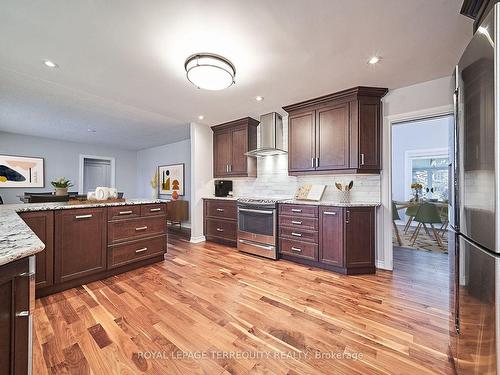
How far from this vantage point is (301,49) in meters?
1.85

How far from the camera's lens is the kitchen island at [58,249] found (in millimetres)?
683

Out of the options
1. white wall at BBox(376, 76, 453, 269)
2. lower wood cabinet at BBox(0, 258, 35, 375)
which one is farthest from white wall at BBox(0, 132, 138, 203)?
white wall at BBox(376, 76, 453, 269)

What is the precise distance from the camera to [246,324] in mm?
1591

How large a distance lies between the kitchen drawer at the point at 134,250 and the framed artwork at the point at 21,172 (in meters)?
4.79

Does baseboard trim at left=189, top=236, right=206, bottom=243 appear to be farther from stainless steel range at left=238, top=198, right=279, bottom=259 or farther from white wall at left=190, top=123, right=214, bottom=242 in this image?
stainless steel range at left=238, top=198, right=279, bottom=259

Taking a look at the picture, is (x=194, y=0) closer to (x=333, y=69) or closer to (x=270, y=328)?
(x=333, y=69)

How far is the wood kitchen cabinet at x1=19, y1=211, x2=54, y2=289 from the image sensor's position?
187cm

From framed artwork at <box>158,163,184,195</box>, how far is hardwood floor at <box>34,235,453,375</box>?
11.0 feet

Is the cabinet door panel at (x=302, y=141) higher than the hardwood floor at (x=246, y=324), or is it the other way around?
the cabinet door panel at (x=302, y=141)

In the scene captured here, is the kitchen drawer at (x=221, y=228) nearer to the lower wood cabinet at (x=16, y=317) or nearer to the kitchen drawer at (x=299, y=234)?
the kitchen drawer at (x=299, y=234)

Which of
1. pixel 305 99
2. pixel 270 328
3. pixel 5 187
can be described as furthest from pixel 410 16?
pixel 5 187

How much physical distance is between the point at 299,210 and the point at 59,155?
6.64 m

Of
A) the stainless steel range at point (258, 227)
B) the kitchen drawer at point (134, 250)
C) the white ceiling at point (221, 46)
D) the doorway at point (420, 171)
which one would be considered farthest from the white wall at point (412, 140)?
the kitchen drawer at point (134, 250)

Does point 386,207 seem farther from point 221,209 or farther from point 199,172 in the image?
point 199,172
